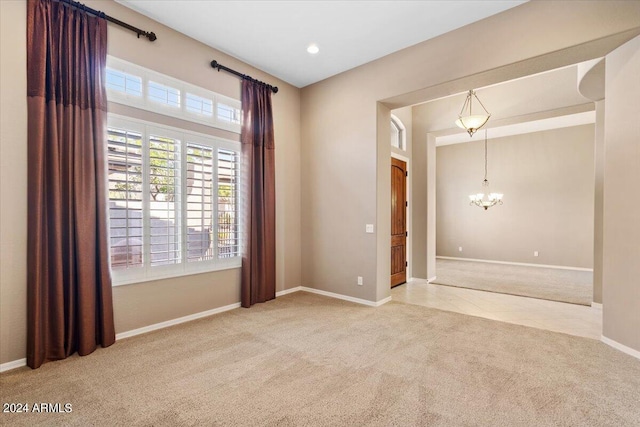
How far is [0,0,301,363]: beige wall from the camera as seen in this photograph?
2.59 metres

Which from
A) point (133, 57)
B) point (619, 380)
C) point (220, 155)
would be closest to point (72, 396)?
point (220, 155)

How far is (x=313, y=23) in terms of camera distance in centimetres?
354

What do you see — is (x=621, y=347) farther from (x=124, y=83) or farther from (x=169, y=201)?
(x=124, y=83)

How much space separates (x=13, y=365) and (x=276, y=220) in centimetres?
324

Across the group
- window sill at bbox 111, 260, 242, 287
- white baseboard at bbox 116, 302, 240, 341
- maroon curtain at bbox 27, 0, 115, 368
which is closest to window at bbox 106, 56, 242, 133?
maroon curtain at bbox 27, 0, 115, 368

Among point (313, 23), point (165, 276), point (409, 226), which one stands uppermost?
point (313, 23)

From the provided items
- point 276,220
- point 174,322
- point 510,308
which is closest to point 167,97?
point 276,220

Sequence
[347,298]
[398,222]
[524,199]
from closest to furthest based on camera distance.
→ [347,298] → [398,222] → [524,199]

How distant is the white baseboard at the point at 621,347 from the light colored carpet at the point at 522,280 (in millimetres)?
1850

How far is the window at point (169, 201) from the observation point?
321 centimetres

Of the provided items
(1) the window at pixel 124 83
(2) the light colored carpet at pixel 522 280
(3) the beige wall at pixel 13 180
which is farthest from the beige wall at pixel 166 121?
(2) the light colored carpet at pixel 522 280

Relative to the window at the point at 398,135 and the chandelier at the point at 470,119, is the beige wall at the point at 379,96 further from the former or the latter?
the window at the point at 398,135

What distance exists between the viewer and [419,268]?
6.24m

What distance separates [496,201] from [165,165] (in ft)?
25.7
